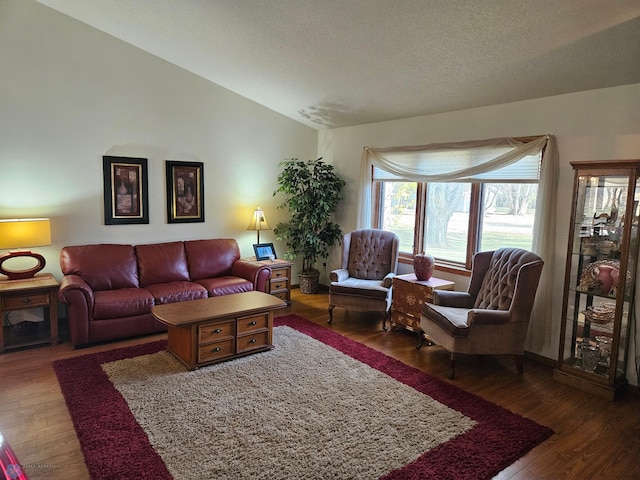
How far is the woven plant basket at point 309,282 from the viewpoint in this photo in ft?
19.9

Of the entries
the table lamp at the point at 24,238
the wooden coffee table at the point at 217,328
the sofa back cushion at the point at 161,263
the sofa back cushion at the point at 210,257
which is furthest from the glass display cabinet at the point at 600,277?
the table lamp at the point at 24,238

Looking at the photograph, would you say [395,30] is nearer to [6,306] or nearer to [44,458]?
[44,458]

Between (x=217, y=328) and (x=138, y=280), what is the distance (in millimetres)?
1588

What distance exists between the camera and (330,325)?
4742 millimetres

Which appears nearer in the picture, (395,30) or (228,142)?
(395,30)

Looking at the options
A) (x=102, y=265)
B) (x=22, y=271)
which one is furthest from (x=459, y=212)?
(x=22, y=271)

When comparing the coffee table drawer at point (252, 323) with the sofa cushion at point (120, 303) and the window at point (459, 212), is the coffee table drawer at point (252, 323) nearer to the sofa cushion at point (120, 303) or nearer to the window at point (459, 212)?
the sofa cushion at point (120, 303)

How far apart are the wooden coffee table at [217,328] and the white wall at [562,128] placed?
84.5 inches

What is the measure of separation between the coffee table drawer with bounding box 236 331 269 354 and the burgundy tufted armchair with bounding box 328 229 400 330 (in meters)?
1.12

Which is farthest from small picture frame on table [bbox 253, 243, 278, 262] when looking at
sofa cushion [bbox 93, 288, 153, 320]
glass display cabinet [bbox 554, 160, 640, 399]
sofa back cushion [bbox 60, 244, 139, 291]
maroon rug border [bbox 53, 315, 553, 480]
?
glass display cabinet [bbox 554, 160, 640, 399]

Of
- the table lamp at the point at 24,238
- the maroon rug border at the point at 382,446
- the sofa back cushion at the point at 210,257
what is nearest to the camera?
the maroon rug border at the point at 382,446

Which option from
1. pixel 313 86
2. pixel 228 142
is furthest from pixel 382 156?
pixel 228 142

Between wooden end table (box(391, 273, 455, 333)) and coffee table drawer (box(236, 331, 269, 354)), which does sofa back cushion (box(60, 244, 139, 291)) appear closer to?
coffee table drawer (box(236, 331, 269, 354))

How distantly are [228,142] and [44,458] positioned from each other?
13.3 feet
